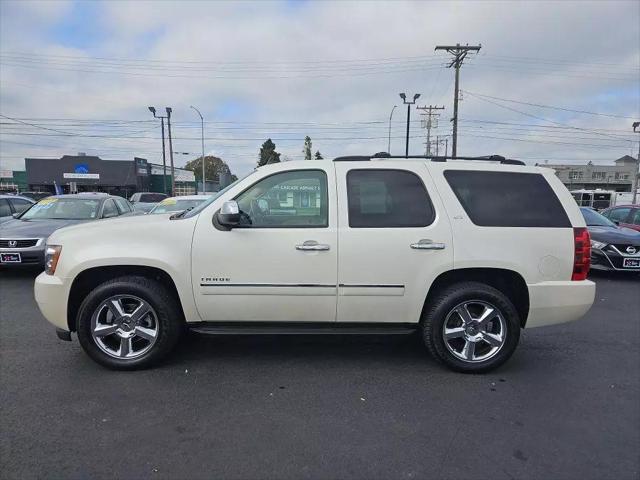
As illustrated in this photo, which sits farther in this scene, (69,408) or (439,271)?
(439,271)

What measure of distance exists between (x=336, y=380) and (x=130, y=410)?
64.6 inches

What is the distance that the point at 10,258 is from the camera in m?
7.29

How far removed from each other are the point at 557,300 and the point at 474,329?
769mm

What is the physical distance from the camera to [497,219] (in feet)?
12.6

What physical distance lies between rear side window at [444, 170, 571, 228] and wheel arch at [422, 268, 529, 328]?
44 centimetres

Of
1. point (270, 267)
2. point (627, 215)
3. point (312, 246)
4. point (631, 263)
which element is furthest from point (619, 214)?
point (270, 267)

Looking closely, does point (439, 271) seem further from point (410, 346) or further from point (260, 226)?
point (260, 226)

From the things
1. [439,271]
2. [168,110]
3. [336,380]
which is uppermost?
[168,110]

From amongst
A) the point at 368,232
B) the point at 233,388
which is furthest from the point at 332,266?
the point at 233,388

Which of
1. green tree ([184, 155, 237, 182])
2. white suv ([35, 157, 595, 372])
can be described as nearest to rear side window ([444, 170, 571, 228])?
white suv ([35, 157, 595, 372])

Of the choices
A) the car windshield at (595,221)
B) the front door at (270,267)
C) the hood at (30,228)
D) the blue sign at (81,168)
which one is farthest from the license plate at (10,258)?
the blue sign at (81,168)

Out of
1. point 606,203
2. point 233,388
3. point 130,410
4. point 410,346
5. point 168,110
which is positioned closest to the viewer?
point 130,410

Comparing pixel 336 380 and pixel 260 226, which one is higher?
pixel 260 226

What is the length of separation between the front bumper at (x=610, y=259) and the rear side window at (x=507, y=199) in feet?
17.8
